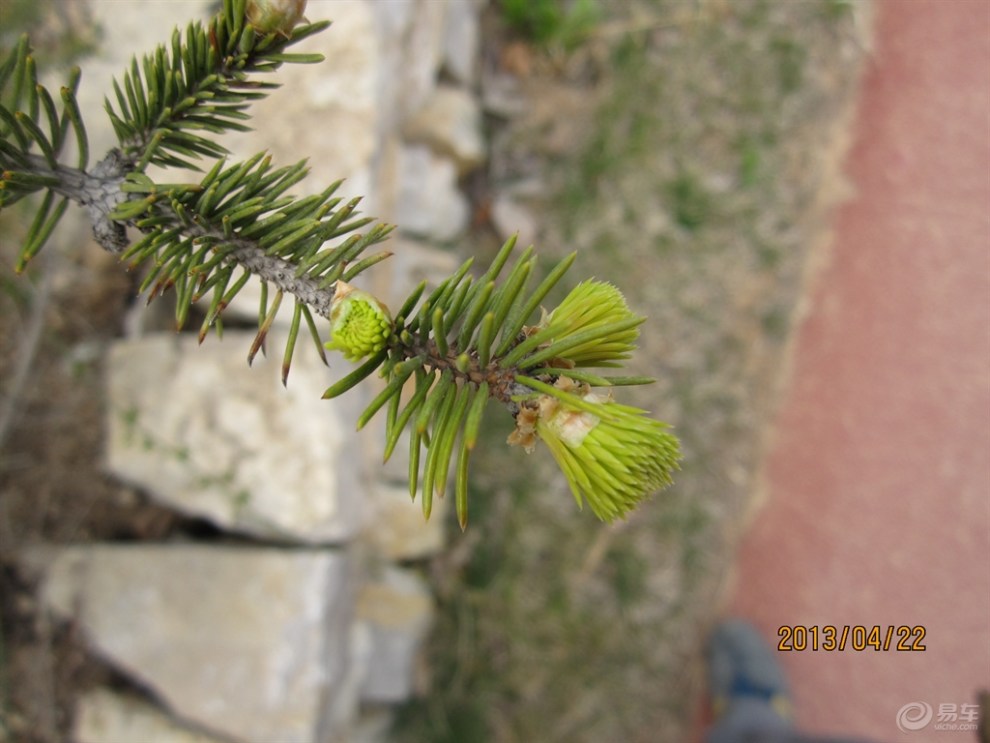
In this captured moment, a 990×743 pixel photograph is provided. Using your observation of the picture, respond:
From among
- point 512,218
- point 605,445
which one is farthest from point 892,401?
point 605,445

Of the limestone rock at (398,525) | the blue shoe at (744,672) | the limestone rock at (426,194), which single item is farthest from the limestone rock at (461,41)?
the blue shoe at (744,672)

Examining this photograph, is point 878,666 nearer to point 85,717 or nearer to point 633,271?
point 633,271

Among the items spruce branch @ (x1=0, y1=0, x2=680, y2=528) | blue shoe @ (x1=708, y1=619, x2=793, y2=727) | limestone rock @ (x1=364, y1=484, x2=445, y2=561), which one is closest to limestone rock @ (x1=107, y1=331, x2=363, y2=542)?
limestone rock @ (x1=364, y1=484, x2=445, y2=561)

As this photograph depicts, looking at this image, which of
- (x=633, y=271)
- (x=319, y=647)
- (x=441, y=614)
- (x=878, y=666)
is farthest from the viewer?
(x=633, y=271)

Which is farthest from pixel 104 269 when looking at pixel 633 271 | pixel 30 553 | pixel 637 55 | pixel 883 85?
pixel 883 85

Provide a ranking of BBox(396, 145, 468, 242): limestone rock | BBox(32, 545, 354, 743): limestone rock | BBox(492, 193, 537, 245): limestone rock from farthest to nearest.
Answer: BBox(492, 193, 537, 245): limestone rock < BBox(396, 145, 468, 242): limestone rock < BBox(32, 545, 354, 743): limestone rock

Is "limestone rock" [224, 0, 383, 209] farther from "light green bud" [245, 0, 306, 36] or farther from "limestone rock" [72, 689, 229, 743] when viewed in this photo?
"limestone rock" [72, 689, 229, 743]
